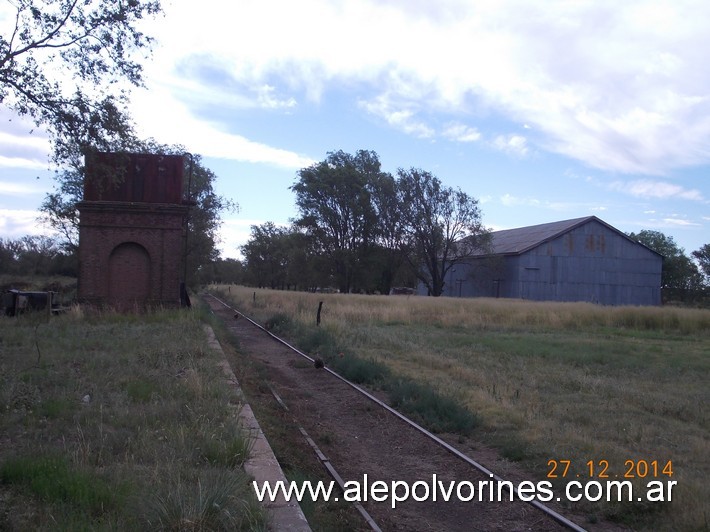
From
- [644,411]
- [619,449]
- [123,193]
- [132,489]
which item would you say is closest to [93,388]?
[132,489]

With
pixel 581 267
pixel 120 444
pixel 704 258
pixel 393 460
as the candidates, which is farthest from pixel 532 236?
pixel 120 444

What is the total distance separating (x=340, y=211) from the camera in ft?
219

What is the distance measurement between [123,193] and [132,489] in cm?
2236

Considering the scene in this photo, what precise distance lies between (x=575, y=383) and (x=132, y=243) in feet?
60.5

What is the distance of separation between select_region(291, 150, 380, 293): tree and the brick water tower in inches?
1563

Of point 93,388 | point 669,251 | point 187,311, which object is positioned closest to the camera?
point 93,388

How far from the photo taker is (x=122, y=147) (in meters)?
16.5

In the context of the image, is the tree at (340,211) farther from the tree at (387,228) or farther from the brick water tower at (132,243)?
the brick water tower at (132,243)

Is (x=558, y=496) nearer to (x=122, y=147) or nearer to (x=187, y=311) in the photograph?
(x=122, y=147)

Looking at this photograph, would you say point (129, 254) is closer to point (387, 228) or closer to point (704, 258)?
point (387, 228)

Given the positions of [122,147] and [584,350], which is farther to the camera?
[584,350]

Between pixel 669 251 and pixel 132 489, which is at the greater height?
pixel 669 251

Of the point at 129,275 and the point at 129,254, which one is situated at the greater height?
the point at 129,254

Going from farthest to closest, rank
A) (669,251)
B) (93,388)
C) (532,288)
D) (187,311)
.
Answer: (669,251)
(532,288)
(187,311)
(93,388)
